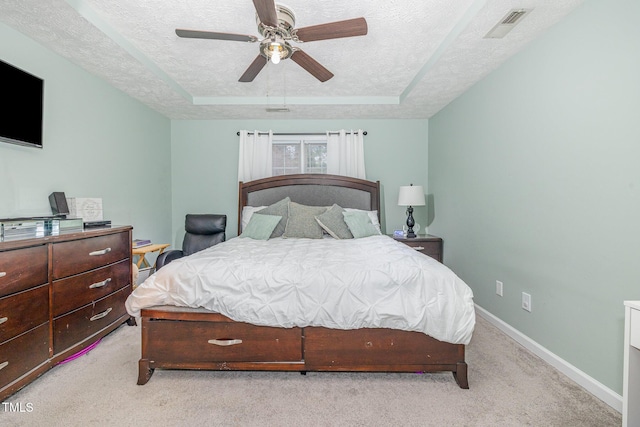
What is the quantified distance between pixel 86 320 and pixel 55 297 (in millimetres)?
350

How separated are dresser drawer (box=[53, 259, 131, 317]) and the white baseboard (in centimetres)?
343

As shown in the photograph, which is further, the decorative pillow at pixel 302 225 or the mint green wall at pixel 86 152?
the decorative pillow at pixel 302 225

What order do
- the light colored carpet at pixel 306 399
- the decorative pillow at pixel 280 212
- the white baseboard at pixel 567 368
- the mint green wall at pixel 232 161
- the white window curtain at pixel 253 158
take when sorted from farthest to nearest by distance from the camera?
the mint green wall at pixel 232 161 → the white window curtain at pixel 253 158 → the decorative pillow at pixel 280 212 → the white baseboard at pixel 567 368 → the light colored carpet at pixel 306 399

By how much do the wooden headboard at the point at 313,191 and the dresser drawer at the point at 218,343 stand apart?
219 centimetres

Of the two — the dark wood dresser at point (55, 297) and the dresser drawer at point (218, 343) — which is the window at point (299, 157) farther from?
the dresser drawer at point (218, 343)

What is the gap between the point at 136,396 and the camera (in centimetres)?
169

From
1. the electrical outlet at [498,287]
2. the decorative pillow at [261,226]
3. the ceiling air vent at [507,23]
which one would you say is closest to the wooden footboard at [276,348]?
the electrical outlet at [498,287]

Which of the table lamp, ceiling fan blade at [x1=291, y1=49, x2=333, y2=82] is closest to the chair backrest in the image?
ceiling fan blade at [x1=291, y1=49, x2=333, y2=82]

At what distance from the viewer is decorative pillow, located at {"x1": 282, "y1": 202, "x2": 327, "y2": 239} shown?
315cm

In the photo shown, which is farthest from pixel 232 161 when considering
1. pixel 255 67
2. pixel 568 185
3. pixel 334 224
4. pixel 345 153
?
pixel 568 185

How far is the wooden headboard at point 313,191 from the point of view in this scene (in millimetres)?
3910

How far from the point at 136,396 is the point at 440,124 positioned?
4199 mm
